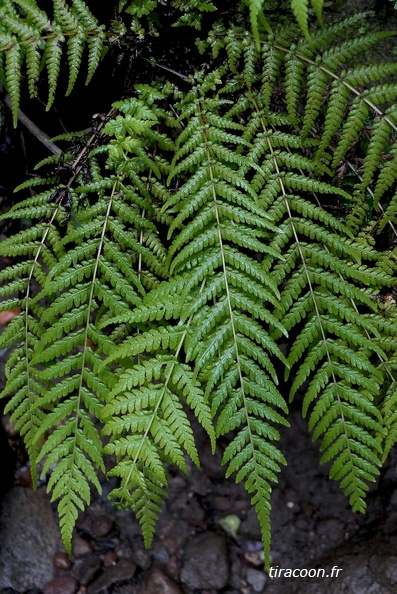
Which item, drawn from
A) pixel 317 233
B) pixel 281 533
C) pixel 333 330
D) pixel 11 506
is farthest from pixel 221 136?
pixel 11 506

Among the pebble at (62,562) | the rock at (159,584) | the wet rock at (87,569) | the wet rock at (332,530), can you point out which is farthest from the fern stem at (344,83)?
the pebble at (62,562)

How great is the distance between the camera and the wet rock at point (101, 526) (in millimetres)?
3541

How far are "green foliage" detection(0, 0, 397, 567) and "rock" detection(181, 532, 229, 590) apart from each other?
4.25ft

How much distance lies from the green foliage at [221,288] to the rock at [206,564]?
4.25ft

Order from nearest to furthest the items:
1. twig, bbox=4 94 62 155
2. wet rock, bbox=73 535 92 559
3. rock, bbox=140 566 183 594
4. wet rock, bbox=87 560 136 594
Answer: twig, bbox=4 94 62 155 → rock, bbox=140 566 183 594 → wet rock, bbox=87 560 136 594 → wet rock, bbox=73 535 92 559

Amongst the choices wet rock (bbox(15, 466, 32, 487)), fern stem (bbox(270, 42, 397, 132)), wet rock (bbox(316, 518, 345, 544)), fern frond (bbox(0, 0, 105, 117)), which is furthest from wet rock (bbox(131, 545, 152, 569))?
fern stem (bbox(270, 42, 397, 132))

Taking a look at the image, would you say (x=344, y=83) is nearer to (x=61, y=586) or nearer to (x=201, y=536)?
(x=201, y=536)

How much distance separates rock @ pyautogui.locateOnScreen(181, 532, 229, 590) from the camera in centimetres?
336

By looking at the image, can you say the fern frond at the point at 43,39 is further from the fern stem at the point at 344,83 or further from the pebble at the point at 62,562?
the pebble at the point at 62,562

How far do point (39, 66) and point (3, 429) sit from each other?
249 centimetres

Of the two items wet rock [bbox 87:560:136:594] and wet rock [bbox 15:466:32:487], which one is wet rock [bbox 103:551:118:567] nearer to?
wet rock [bbox 87:560:136:594]

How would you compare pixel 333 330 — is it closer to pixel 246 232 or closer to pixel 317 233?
pixel 317 233

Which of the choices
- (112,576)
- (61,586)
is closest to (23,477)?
(61,586)

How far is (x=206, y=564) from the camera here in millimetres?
3387
